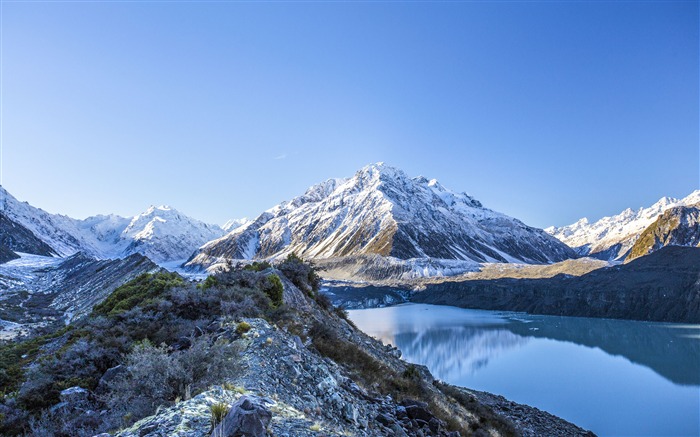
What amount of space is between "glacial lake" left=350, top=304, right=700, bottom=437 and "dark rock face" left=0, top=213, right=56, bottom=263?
140 m

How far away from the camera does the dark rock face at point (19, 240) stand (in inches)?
5566

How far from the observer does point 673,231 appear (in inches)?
6954

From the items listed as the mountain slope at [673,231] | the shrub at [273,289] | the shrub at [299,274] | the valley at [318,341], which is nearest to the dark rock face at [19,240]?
the valley at [318,341]

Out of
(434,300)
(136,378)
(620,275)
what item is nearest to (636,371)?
(136,378)

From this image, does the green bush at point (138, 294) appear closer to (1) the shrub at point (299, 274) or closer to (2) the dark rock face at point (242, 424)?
(1) the shrub at point (299, 274)

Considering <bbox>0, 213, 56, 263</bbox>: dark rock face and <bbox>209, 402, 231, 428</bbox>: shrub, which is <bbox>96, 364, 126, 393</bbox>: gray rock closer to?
<bbox>209, 402, 231, 428</bbox>: shrub

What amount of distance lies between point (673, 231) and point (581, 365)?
178m

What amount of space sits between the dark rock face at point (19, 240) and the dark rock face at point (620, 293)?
155 meters

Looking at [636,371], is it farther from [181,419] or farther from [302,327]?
[181,419]

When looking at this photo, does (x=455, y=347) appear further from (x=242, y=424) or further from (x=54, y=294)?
(x=54, y=294)

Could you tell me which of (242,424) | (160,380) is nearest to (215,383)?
(160,380)

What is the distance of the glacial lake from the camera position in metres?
28.6

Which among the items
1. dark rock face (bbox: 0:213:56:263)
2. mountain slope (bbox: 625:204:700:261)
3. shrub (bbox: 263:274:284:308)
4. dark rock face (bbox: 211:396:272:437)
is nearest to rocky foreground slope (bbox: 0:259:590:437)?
dark rock face (bbox: 211:396:272:437)

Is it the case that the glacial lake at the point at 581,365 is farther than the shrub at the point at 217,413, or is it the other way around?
the glacial lake at the point at 581,365
